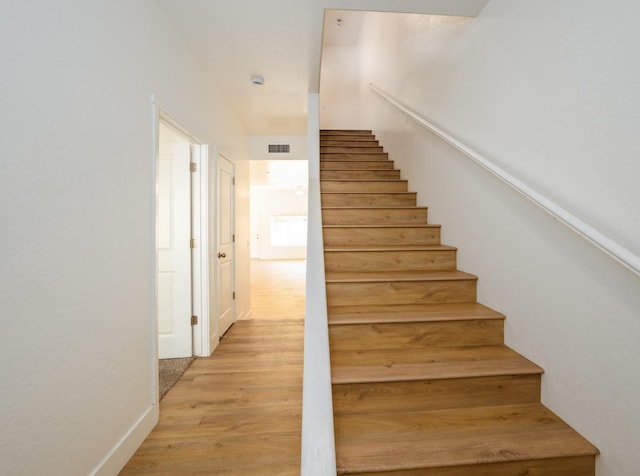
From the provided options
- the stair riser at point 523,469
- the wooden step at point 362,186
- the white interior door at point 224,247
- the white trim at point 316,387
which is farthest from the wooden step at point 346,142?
the stair riser at point 523,469

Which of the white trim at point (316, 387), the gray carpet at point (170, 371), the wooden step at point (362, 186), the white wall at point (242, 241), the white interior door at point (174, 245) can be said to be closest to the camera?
the white trim at point (316, 387)

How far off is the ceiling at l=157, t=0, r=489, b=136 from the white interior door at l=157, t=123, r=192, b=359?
2.84 feet

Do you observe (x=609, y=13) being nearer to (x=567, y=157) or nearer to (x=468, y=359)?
(x=567, y=157)

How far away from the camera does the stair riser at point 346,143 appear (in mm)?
4188

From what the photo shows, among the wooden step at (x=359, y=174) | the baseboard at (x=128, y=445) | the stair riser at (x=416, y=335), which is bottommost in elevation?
the baseboard at (x=128, y=445)

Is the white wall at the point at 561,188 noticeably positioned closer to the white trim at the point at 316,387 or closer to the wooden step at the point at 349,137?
the white trim at the point at 316,387

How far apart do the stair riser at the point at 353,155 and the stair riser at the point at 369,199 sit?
1.01 meters

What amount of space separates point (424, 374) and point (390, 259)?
0.98 m

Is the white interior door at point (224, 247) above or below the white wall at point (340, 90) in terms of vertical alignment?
below

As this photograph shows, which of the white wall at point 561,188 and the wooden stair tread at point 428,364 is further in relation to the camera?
the wooden stair tread at point 428,364

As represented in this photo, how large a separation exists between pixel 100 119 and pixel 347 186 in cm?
215

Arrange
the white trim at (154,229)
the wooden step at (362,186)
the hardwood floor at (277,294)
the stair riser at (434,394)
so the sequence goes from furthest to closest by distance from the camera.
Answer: the hardwood floor at (277,294) < the wooden step at (362,186) < the white trim at (154,229) < the stair riser at (434,394)

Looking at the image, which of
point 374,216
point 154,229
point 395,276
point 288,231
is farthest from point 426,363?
point 288,231

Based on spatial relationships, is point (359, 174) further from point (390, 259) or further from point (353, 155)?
point (390, 259)
